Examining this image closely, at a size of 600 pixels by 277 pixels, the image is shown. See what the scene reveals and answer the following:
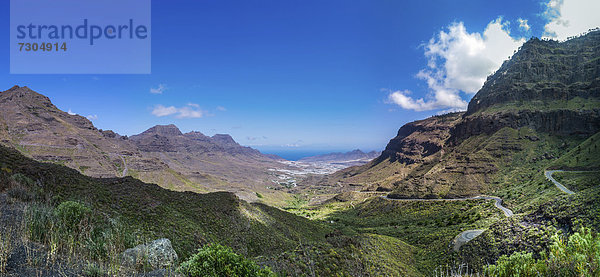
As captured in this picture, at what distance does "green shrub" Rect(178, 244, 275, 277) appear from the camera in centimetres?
891

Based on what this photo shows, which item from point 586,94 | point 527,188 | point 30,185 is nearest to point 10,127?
point 30,185

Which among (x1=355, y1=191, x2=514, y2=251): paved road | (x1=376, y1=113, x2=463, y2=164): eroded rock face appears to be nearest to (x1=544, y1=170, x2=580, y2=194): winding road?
(x1=355, y1=191, x2=514, y2=251): paved road

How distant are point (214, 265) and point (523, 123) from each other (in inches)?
5720

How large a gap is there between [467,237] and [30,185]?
57256 millimetres

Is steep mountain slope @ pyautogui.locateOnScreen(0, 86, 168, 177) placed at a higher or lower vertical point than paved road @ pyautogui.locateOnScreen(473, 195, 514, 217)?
higher

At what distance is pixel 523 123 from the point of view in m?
109

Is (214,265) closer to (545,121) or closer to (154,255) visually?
(154,255)

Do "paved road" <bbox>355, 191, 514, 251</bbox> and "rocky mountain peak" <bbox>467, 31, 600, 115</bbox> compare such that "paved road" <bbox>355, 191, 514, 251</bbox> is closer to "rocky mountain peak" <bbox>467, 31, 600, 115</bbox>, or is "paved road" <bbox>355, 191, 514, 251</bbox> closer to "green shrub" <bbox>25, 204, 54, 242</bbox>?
"green shrub" <bbox>25, 204, 54, 242</bbox>

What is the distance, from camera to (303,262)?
896 inches

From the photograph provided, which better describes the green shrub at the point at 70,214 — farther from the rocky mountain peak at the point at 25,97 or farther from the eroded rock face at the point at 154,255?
the rocky mountain peak at the point at 25,97

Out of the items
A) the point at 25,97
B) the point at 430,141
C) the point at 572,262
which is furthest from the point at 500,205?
the point at 25,97

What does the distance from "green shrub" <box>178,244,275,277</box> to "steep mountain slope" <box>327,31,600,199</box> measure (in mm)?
82598

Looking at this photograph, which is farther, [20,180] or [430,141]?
[430,141]

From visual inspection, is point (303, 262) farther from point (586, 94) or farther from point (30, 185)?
point (586, 94)
